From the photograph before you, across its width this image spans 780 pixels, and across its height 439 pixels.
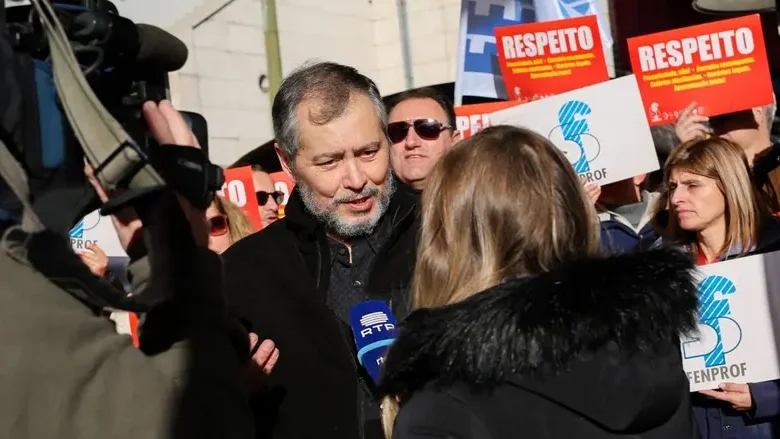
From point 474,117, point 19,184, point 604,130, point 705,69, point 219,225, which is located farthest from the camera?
point 474,117

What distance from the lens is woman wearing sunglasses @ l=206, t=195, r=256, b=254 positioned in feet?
15.4

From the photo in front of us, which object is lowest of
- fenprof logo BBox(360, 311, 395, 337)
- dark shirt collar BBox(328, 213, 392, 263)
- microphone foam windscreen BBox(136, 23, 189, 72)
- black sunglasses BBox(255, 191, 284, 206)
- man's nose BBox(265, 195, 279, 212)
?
man's nose BBox(265, 195, 279, 212)

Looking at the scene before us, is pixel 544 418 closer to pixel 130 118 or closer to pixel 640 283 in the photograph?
pixel 640 283

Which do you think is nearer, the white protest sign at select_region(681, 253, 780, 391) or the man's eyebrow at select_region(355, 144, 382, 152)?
the man's eyebrow at select_region(355, 144, 382, 152)

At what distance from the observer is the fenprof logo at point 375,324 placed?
8.96 ft

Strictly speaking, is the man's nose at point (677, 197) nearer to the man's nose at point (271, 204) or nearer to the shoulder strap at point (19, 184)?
the man's nose at point (271, 204)

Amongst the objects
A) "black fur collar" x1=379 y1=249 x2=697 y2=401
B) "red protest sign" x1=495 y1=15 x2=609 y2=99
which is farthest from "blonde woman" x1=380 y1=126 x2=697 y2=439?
"red protest sign" x1=495 y1=15 x2=609 y2=99

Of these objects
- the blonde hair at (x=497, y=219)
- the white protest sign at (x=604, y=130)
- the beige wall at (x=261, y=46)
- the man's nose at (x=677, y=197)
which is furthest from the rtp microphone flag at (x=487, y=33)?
the blonde hair at (x=497, y=219)

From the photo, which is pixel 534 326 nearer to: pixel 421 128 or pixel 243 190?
pixel 421 128

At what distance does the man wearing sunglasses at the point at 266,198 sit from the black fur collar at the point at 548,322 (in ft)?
13.5

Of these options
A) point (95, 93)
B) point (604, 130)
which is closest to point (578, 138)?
point (604, 130)

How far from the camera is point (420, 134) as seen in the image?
14.8 feet

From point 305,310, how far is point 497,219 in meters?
1.07

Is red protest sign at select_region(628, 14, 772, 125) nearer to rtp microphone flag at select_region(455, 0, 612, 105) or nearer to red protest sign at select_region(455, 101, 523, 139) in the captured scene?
red protest sign at select_region(455, 101, 523, 139)
